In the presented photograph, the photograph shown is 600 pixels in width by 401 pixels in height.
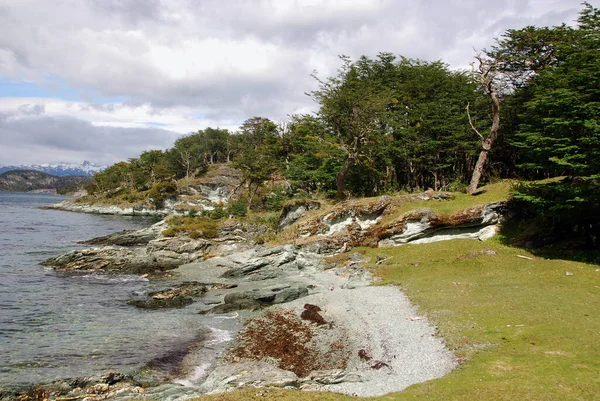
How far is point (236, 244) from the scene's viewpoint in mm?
46375

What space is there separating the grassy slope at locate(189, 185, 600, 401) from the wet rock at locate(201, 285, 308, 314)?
22.4 ft

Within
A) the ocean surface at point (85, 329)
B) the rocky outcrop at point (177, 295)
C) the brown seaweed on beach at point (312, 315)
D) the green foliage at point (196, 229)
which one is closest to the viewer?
the ocean surface at point (85, 329)

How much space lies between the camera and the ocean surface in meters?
16.8

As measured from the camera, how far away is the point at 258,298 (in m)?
26.2

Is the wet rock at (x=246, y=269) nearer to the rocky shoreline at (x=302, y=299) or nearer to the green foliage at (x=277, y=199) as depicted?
the rocky shoreline at (x=302, y=299)

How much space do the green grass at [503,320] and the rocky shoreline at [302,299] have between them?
1.39 metres

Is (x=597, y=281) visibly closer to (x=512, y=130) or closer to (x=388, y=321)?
(x=388, y=321)

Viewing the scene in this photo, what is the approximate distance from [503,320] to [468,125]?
32.9 meters

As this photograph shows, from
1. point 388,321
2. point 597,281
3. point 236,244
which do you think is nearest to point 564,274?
point 597,281

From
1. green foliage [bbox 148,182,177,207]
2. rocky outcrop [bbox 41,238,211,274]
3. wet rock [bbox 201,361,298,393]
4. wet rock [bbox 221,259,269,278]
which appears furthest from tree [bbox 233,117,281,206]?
wet rock [bbox 201,361,298,393]

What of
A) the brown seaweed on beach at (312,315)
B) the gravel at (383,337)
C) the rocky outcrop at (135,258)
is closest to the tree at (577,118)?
the gravel at (383,337)

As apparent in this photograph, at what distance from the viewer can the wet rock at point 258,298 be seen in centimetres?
2547

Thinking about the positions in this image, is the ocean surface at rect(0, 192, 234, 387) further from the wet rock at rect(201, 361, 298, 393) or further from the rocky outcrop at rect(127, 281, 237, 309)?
the wet rock at rect(201, 361, 298, 393)

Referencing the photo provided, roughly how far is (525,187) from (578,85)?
8.47m
